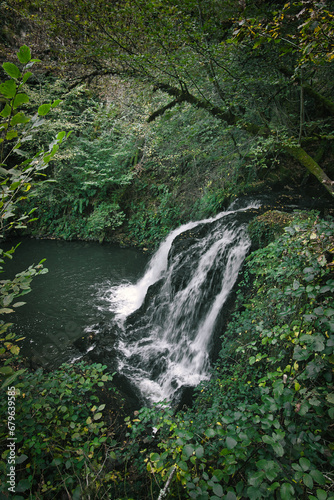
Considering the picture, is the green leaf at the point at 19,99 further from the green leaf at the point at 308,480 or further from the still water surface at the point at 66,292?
the still water surface at the point at 66,292

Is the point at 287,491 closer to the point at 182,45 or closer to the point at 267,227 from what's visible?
the point at 267,227

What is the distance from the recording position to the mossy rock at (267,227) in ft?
16.2

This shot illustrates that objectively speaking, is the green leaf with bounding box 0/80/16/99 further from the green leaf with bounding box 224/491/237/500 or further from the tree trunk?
the tree trunk

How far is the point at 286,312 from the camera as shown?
8.71 feet

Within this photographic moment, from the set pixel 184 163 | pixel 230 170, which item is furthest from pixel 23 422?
pixel 184 163

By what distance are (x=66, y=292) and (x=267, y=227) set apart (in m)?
7.42

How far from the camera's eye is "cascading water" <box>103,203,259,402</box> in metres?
5.14

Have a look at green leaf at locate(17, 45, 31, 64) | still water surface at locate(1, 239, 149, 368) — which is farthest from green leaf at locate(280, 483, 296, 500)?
still water surface at locate(1, 239, 149, 368)

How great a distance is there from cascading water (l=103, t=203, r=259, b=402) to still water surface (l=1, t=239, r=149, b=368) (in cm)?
124

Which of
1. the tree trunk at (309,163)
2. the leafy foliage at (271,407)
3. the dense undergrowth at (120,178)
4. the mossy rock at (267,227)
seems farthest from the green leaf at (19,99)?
the dense undergrowth at (120,178)

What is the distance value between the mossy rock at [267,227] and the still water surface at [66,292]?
4863 mm

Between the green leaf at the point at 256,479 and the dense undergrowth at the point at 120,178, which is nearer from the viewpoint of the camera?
the green leaf at the point at 256,479

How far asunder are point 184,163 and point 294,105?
17.2 feet

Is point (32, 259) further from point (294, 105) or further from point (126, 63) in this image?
point (294, 105)
